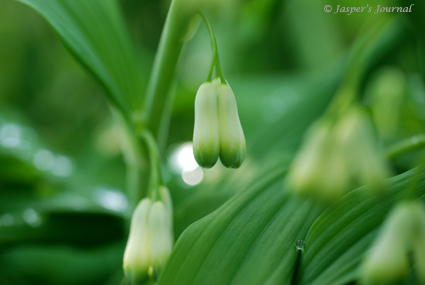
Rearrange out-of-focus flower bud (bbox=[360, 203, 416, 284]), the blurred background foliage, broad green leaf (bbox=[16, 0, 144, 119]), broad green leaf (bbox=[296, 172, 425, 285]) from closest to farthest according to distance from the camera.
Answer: out-of-focus flower bud (bbox=[360, 203, 416, 284]), broad green leaf (bbox=[296, 172, 425, 285]), broad green leaf (bbox=[16, 0, 144, 119]), the blurred background foliage

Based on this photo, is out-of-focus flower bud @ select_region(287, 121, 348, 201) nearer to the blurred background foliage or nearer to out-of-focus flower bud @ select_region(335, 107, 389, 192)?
out-of-focus flower bud @ select_region(335, 107, 389, 192)

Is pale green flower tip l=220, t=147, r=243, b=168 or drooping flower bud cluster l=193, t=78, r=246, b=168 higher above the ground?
drooping flower bud cluster l=193, t=78, r=246, b=168

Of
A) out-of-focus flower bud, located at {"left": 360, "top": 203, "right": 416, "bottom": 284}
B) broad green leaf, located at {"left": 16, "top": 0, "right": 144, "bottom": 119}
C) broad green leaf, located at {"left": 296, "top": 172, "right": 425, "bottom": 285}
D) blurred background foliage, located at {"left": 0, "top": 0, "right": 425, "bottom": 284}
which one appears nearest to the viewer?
out-of-focus flower bud, located at {"left": 360, "top": 203, "right": 416, "bottom": 284}

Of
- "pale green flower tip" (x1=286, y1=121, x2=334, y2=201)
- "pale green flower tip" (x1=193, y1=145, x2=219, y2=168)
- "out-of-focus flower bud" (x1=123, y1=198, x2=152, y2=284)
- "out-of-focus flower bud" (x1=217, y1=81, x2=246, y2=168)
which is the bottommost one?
"pale green flower tip" (x1=286, y1=121, x2=334, y2=201)

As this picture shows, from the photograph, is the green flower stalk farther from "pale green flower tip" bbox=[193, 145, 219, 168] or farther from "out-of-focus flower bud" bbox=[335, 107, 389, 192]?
"pale green flower tip" bbox=[193, 145, 219, 168]

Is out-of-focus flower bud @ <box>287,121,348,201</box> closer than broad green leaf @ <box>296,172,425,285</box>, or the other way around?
out-of-focus flower bud @ <box>287,121,348,201</box>

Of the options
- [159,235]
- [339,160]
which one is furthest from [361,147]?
[159,235]

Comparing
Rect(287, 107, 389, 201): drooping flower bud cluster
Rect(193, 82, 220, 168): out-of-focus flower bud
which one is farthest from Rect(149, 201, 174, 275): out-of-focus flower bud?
Rect(287, 107, 389, 201): drooping flower bud cluster

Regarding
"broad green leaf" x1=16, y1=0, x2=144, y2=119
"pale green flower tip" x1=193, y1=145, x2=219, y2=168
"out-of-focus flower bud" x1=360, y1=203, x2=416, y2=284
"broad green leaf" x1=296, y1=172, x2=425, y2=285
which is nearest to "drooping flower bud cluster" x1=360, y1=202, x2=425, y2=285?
"out-of-focus flower bud" x1=360, y1=203, x2=416, y2=284
